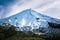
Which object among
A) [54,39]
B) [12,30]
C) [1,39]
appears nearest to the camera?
[1,39]

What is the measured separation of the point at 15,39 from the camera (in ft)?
181

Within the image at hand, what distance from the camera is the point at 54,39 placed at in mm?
67062

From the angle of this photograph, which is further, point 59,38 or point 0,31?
point 0,31

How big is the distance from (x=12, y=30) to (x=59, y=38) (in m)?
22.1

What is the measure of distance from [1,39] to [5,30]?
54.1 feet

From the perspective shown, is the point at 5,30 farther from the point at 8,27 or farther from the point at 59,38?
the point at 59,38

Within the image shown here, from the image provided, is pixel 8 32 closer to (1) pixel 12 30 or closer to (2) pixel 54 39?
(1) pixel 12 30

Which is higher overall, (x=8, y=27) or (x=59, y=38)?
(x=8, y=27)

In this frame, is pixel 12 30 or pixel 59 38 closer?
pixel 59 38

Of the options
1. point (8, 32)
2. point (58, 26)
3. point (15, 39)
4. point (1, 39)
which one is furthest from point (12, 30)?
point (58, 26)

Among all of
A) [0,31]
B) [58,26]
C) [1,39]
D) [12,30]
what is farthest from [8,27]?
[58,26]

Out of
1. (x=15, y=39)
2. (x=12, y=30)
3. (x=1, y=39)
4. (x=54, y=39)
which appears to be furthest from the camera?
(x=12, y=30)

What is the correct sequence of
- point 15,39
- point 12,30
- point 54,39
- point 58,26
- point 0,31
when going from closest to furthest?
point 15,39 → point 54,39 → point 0,31 → point 12,30 → point 58,26

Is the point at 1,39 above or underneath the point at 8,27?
underneath
